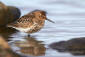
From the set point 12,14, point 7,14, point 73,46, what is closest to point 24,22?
point 7,14

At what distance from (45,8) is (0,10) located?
3813mm

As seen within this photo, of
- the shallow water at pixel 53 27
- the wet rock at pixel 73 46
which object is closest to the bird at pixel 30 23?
the shallow water at pixel 53 27

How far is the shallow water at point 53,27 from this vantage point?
10008mm

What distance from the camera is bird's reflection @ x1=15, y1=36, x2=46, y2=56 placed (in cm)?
919

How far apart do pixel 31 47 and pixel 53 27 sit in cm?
272

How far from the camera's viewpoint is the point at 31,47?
32.2 feet

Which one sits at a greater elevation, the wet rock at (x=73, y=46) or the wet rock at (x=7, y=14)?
the wet rock at (x=7, y=14)

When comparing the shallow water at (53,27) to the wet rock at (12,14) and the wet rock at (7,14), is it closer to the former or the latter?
the wet rock at (7,14)

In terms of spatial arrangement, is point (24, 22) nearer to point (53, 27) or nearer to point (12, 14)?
point (12, 14)

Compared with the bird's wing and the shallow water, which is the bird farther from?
the shallow water

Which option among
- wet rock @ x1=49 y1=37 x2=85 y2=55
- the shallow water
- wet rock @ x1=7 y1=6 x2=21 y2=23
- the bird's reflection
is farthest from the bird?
wet rock @ x1=49 y1=37 x2=85 y2=55

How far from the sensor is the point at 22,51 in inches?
367

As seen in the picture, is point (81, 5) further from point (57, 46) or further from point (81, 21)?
point (57, 46)

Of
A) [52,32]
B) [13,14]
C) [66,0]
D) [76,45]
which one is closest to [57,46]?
[76,45]
